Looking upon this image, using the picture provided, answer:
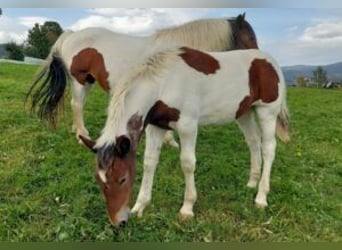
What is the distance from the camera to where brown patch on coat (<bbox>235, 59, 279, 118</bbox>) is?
3.10 metres

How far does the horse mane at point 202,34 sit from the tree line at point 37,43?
0.92m

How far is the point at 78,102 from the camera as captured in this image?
4.18 m

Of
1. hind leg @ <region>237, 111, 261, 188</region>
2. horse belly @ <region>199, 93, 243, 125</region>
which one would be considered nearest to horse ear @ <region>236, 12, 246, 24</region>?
hind leg @ <region>237, 111, 261, 188</region>

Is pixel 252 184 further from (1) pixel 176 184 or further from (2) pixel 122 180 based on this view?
(2) pixel 122 180

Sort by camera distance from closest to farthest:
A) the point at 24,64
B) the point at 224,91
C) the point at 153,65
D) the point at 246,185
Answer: the point at 153,65, the point at 224,91, the point at 246,185, the point at 24,64

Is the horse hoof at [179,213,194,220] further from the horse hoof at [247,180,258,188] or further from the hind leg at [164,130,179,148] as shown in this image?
the hind leg at [164,130,179,148]

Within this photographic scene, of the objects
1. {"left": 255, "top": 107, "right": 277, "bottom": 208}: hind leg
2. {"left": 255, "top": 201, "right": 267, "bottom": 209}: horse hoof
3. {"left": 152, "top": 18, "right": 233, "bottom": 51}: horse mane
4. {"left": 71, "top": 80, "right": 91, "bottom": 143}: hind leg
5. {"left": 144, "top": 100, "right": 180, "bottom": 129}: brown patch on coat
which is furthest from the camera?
{"left": 71, "top": 80, "right": 91, "bottom": 143}: hind leg

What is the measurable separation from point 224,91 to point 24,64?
6.48ft

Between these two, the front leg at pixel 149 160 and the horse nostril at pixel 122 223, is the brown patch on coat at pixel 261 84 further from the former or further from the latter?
the horse nostril at pixel 122 223

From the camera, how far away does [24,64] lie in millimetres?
4043

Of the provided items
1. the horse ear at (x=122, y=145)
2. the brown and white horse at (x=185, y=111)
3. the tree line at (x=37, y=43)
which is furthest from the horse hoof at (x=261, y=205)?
the tree line at (x=37, y=43)

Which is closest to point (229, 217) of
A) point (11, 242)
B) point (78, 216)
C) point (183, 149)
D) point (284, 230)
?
point (284, 230)

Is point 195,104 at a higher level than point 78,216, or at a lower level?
higher

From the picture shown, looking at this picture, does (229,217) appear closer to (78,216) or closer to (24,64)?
(78,216)
